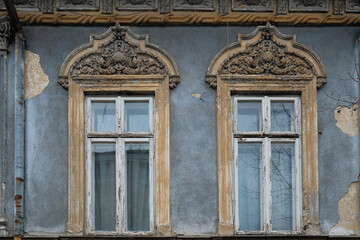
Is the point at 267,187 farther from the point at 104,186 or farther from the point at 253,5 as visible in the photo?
the point at 253,5

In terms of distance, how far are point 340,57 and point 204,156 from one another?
6.30 ft

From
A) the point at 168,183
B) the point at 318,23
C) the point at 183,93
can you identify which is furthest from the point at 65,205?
the point at 318,23

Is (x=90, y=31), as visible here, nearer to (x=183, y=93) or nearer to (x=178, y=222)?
(x=183, y=93)

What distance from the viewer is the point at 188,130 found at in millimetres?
9008

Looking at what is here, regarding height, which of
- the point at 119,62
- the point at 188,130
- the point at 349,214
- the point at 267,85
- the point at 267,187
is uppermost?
the point at 119,62

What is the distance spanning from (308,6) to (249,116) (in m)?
1.43

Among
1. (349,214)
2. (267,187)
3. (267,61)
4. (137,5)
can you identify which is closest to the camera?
(349,214)

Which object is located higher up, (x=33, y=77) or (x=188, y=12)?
(x=188, y=12)

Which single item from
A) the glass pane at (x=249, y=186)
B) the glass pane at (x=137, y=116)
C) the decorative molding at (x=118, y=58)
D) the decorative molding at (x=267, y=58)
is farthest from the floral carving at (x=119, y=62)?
the glass pane at (x=249, y=186)

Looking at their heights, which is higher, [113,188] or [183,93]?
[183,93]

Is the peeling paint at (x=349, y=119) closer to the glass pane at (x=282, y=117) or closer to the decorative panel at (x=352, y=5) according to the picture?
the glass pane at (x=282, y=117)

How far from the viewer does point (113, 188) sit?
9.00 metres

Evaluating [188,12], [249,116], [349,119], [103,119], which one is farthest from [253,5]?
[103,119]

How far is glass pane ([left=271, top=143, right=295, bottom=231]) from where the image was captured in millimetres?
8961
